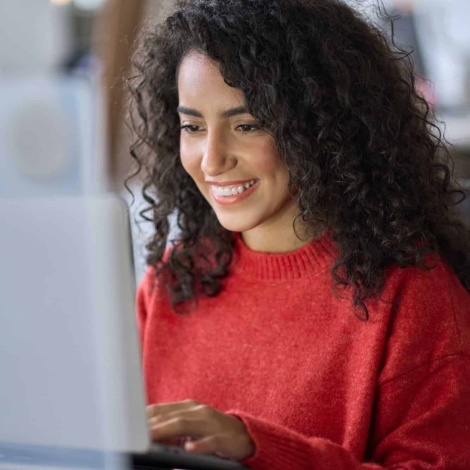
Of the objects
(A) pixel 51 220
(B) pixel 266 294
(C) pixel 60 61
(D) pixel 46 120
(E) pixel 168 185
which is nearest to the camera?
(A) pixel 51 220

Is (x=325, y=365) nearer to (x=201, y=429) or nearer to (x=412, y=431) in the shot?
(x=412, y=431)

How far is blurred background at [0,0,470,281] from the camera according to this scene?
9.41 feet

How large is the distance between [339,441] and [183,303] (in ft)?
1.17

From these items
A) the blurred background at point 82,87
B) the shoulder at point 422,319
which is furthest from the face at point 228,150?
the blurred background at point 82,87

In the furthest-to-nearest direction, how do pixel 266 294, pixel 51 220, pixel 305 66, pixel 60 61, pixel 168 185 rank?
pixel 60 61, pixel 168 185, pixel 266 294, pixel 305 66, pixel 51 220

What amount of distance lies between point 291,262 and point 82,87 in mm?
2429

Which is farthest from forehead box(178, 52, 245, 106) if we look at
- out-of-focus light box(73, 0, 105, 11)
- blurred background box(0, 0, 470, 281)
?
out-of-focus light box(73, 0, 105, 11)

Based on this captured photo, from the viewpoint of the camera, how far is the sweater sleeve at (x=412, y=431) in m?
0.90

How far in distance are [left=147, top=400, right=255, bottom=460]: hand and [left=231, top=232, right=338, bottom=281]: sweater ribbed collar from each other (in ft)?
1.06

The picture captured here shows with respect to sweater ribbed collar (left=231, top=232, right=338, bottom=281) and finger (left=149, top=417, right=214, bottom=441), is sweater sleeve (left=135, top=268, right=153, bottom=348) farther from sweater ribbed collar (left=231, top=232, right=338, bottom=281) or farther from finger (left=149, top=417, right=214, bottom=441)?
finger (left=149, top=417, right=214, bottom=441)

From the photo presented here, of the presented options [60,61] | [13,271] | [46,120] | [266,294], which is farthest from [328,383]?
[60,61]

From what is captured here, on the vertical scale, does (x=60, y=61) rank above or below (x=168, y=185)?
above

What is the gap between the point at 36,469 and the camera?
2.18ft

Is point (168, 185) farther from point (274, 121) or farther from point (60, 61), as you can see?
point (60, 61)
